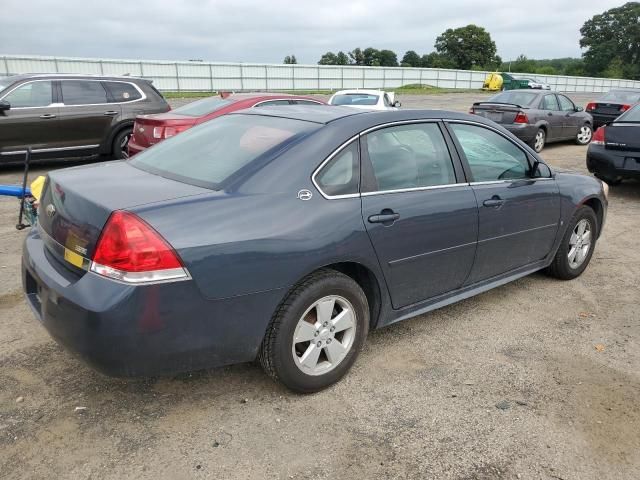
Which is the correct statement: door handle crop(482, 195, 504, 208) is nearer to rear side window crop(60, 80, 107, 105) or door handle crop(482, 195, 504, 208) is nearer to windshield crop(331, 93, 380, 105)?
rear side window crop(60, 80, 107, 105)

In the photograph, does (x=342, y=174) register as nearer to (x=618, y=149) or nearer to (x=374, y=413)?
(x=374, y=413)

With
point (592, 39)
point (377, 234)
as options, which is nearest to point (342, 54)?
point (592, 39)

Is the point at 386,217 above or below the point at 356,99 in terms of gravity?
below

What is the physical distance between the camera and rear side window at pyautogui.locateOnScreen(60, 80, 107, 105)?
944 centimetres

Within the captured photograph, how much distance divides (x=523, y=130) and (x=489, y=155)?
872cm

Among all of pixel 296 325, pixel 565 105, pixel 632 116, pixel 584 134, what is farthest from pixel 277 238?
pixel 584 134

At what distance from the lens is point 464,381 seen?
3.26m

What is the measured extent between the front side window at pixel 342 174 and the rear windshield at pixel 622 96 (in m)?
15.3

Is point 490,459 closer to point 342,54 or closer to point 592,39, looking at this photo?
point 342,54

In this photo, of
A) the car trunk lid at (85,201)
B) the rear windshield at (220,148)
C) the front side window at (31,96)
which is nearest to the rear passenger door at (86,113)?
the front side window at (31,96)

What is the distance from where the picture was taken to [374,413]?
115 inches

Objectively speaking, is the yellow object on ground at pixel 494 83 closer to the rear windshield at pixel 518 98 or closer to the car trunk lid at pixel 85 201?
the rear windshield at pixel 518 98

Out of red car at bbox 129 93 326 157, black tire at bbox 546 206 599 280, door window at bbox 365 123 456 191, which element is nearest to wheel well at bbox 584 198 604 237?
black tire at bbox 546 206 599 280

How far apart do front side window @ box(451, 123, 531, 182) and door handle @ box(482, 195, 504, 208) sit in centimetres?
14
